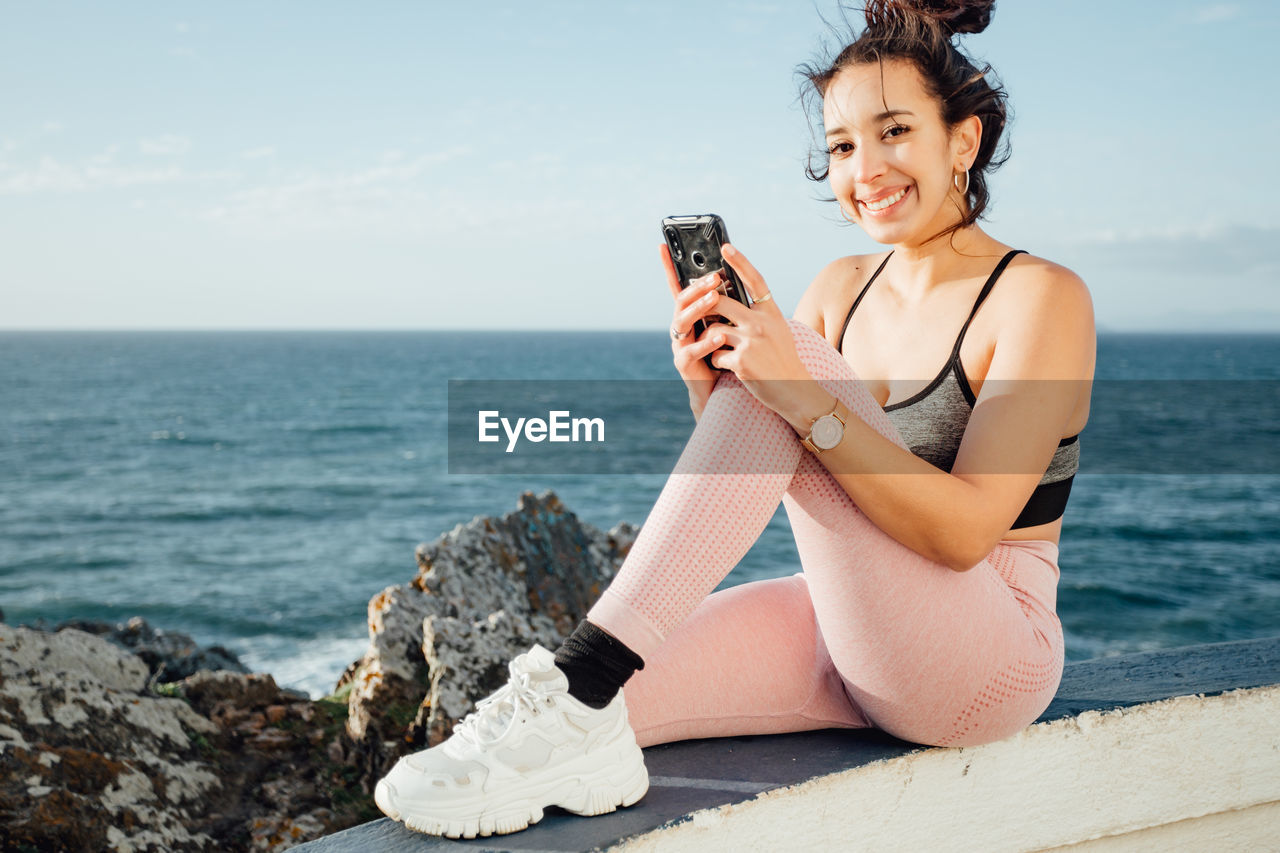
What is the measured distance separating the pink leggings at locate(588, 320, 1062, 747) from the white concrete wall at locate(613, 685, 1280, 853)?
0.30 feet

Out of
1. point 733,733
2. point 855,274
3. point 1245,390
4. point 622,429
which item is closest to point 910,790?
point 733,733

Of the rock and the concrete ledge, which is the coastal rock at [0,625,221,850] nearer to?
the concrete ledge

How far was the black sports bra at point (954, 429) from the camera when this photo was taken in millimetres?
1801

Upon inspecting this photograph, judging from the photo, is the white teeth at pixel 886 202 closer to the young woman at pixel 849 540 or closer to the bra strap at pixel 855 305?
the young woman at pixel 849 540

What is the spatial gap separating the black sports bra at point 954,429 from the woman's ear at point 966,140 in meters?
0.26

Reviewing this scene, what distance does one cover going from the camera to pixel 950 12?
1877mm

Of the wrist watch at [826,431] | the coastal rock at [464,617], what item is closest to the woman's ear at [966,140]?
the wrist watch at [826,431]

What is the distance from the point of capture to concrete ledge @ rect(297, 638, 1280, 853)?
1.49 metres

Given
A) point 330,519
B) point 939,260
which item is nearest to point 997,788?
point 939,260

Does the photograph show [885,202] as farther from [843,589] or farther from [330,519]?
[330,519]

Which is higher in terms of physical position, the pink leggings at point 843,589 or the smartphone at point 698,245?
the smartphone at point 698,245

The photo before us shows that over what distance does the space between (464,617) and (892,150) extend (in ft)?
7.65

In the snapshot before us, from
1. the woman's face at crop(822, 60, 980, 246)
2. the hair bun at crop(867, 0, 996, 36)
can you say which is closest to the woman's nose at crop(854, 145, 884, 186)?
the woman's face at crop(822, 60, 980, 246)

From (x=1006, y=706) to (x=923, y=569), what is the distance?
1.03 ft
